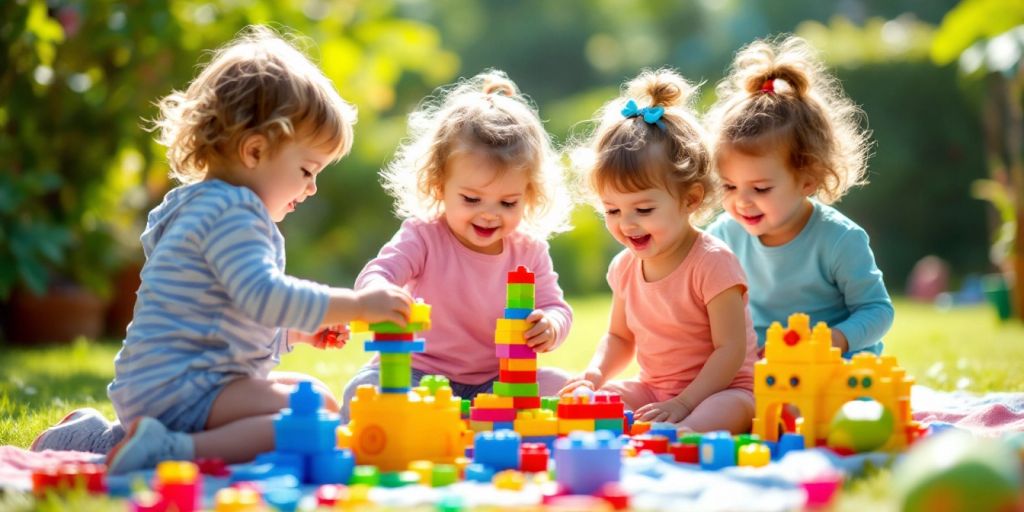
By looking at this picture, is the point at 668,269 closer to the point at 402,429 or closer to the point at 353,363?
the point at 402,429

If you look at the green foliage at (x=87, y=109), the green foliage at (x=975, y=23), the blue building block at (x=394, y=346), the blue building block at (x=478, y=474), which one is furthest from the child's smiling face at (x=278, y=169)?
the green foliage at (x=975, y=23)

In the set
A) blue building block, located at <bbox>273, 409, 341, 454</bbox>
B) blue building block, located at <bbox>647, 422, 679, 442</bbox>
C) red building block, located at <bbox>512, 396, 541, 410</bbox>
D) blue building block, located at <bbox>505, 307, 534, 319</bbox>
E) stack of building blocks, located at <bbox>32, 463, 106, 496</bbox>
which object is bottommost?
stack of building blocks, located at <bbox>32, 463, 106, 496</bbox>

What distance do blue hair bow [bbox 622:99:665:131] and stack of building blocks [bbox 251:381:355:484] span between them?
1.60 metres

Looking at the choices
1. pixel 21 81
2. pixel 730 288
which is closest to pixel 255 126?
pixel 730 288

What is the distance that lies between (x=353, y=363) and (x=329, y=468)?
11.8ft

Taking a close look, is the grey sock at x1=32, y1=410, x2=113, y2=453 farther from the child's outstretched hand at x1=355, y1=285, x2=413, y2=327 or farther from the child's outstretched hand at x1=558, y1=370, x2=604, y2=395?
the child's outstretched hand at x1=558, y1=370, x2=604, y2=395

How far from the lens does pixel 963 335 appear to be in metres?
7.20

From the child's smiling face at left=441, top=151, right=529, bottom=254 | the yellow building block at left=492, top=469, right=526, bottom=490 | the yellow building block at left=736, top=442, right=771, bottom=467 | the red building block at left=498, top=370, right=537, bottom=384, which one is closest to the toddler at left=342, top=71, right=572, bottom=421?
the child's smiling face at left=441, top=151, right=529, bottom=254

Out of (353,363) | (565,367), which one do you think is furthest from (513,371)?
(353,363)

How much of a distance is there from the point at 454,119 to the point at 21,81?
358cm

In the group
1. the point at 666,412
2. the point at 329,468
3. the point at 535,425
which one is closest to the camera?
the point at 329,468

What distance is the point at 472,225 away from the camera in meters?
3.77

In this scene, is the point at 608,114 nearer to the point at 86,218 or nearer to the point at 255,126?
the point at 255,126

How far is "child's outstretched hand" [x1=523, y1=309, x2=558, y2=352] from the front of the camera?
3234 mm
